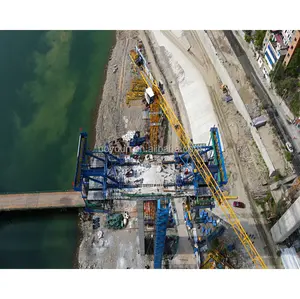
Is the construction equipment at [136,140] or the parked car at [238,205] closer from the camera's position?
the parked car at [238,205]

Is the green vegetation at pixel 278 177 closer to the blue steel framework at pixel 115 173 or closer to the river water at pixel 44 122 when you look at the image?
the blue steel framework at pixel 115 173

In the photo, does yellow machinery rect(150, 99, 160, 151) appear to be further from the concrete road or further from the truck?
the concrete road

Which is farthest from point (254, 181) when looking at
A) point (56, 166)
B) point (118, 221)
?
point (56, 166)

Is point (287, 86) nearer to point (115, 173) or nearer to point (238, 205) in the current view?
point (238, 205)

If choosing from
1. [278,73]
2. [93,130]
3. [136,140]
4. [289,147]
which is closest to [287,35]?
[278,73]

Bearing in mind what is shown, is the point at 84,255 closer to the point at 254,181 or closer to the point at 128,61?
the point at 254,181

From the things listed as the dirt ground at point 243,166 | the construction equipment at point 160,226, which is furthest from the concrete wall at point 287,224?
the construction equipment at point 160,226
